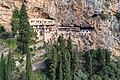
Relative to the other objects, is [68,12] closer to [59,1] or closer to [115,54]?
[59,1]

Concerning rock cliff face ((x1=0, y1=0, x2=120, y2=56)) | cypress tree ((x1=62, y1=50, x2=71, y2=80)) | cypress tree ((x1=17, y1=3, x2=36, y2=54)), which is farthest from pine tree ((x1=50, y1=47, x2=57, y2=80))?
rock cliff face ((x1=0, y1=0, x2=120, y2=56))

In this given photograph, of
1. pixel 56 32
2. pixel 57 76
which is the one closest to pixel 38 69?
pixel 57 76

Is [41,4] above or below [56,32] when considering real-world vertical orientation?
above

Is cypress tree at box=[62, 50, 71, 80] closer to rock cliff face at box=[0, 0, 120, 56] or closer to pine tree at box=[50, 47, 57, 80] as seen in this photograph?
pine tree at box=[50, 47, 57, 80]

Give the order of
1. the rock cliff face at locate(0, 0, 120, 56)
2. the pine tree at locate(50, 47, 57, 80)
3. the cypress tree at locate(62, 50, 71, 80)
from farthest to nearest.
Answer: the rock cliff face at locate(0, 0, 120, 56) → the cypress tree at locate(62, 50, 71, 80) → the pine tree at locate(50, 47, 57, 80)

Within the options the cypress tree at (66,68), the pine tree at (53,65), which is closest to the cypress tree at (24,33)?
the pine tree at (53,65)

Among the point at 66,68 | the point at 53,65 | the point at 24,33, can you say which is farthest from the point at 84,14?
the point at 53,65

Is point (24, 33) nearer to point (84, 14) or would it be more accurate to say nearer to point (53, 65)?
point (53, 65)

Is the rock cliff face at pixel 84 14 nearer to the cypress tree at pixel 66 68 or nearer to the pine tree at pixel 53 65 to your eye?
the cypress tree at pixel 66 68
